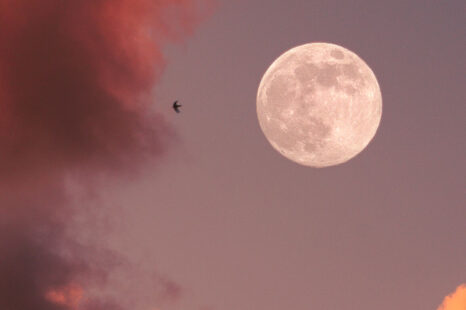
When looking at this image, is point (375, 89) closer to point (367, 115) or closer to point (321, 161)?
point (367, 115)

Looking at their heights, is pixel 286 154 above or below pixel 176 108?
below

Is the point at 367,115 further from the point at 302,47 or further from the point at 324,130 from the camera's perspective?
the point at 302,47

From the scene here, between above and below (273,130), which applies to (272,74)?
above

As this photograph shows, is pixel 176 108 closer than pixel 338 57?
No

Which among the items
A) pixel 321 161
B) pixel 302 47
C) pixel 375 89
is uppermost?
pixel 302 47

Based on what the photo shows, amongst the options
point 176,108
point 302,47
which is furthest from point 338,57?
point 176,108

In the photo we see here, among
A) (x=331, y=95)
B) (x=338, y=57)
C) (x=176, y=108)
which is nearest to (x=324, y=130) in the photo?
(x=331, y=95)
